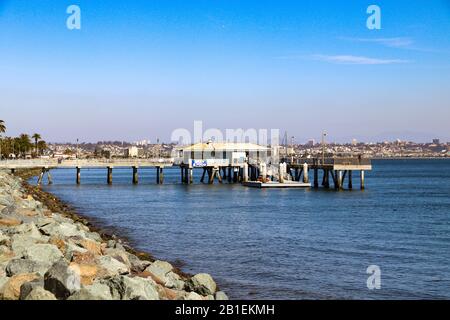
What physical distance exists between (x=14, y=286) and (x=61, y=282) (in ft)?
2.92

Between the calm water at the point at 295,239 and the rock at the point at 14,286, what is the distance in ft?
24.2

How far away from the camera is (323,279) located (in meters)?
19.5

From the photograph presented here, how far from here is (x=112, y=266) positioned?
14.2 m

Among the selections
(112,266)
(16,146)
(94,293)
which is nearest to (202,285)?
(112,266)

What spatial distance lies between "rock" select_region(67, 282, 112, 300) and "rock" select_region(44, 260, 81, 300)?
22 centimetres

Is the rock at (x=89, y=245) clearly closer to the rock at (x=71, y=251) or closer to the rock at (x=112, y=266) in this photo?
the rock at (x=71, y=251)

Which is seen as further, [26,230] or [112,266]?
[26,230]

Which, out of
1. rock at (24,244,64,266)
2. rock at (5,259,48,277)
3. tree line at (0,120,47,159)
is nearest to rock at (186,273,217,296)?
rock at (24,244,64,266)

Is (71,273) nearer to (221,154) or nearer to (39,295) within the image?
(39,295)

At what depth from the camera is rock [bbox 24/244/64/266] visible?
14.0m

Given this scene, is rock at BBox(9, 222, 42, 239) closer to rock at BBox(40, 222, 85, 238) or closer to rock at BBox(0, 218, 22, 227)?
rock at BBox(40, 222, 85, 238)
